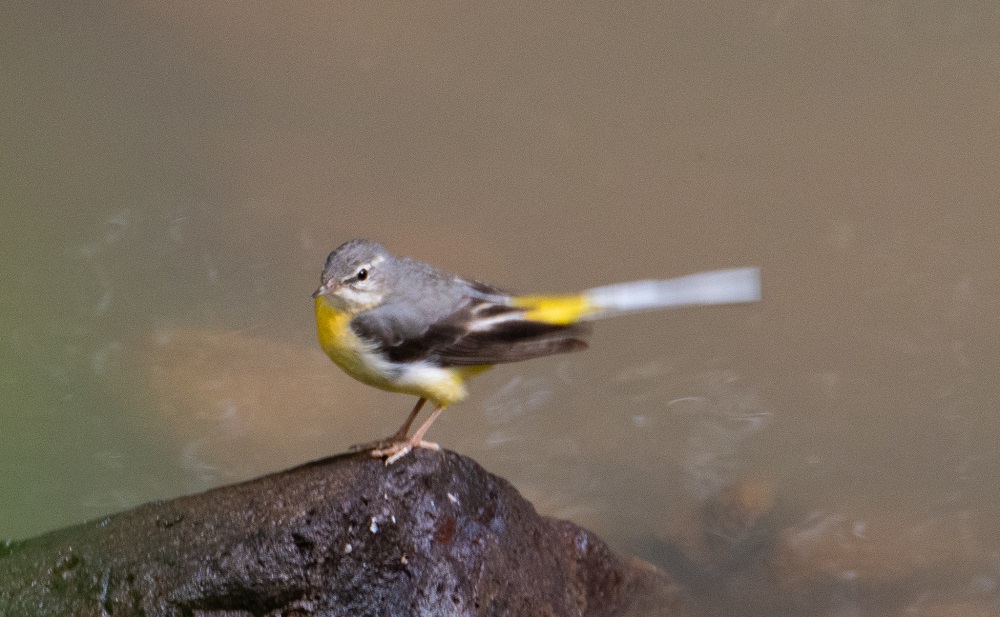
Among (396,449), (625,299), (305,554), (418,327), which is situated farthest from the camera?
(625,299)

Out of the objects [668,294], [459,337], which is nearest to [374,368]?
[459,337]

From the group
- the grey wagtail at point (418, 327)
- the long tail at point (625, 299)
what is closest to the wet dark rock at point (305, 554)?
the grey wagtail at point (418, 327)

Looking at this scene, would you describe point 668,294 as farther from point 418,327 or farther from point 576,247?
point 576,247

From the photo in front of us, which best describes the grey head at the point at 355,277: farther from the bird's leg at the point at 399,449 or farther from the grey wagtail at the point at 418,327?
the bird's leg at the point at 399,449

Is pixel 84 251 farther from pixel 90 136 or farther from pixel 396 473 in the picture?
pixel 396 473

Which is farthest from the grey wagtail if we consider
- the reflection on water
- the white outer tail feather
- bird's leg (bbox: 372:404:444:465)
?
the reflection on water

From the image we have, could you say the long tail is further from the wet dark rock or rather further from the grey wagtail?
the wet dark rock

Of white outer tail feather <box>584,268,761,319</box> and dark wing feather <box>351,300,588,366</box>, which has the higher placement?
white outer tail feather <box>584,268,761,319</box>

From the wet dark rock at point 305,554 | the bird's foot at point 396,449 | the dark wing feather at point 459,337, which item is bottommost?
the wet dark rock at point 305,554
